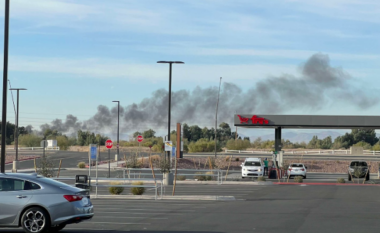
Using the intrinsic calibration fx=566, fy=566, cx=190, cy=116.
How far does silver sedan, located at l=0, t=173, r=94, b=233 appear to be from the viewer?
1352cm

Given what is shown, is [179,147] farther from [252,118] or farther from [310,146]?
[310,146]

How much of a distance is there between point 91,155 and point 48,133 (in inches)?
4766

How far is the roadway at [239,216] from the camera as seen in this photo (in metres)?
15.3

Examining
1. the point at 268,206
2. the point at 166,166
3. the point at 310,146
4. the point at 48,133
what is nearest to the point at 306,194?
the point at 268,206

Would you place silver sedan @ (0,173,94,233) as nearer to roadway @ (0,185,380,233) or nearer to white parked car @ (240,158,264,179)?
roadway @ (0,185,380,233)

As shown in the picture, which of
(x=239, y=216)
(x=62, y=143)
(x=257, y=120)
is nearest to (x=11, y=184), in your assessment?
(x=239, y=216)

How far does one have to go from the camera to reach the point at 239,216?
18.4m

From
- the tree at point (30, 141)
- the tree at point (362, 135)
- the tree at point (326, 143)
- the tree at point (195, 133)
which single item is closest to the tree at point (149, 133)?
the tree at point (195, 133)

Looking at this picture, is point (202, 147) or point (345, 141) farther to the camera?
point (345, 141)

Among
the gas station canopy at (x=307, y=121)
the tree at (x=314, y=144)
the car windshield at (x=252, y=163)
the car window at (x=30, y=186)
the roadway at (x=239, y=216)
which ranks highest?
the gas station canopy at (x=307, y=121)

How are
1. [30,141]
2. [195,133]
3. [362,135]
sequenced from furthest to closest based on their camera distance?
[195,133]
[362,135]
[30,141]

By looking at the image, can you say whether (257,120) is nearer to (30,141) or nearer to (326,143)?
(30,141)

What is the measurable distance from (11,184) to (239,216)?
759cm

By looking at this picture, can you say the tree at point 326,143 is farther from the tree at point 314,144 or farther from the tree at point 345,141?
the tree at point 345,141
